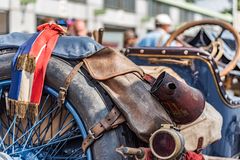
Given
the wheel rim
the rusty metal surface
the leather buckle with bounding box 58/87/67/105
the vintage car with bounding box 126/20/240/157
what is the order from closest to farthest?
1. the rusty metal surface
2. the leather buckle with bounding box 58/87/67/105
3. the wheel rim
4. the vintage car with bounding box 126/20/240/157

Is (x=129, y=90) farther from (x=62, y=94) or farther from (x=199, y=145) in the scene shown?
(x=199, y=145)

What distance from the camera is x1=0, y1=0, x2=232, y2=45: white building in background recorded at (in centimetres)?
1723

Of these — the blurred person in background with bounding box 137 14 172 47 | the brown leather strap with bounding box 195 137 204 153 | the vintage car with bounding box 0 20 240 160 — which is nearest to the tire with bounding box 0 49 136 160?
the vintage car with bounding box 0 20 240 160

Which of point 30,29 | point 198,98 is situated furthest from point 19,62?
point 30,29

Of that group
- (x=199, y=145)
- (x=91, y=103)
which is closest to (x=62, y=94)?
(x=91, y=103)

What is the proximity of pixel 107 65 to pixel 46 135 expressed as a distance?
56cm

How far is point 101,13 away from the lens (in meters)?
21.9

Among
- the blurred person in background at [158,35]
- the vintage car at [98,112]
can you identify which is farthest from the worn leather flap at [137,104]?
the blurred person in background at [158,35]

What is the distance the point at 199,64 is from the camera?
3.41m

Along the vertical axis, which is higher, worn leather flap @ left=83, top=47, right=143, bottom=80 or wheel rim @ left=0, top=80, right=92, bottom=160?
worn leather flap @ left=83, top=47, right=143, bottom=80

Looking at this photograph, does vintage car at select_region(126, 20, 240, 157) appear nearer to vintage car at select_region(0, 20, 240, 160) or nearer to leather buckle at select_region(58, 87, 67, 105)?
vintage car at select_region(0, 20, 240, 160)

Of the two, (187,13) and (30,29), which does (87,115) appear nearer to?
(30,29)

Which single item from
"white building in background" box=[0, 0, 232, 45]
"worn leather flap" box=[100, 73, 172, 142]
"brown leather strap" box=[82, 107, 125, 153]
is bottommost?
"white building in background" box=[0, 0, 232, 45]

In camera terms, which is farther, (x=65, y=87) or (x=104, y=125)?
(x=65, y=87)
